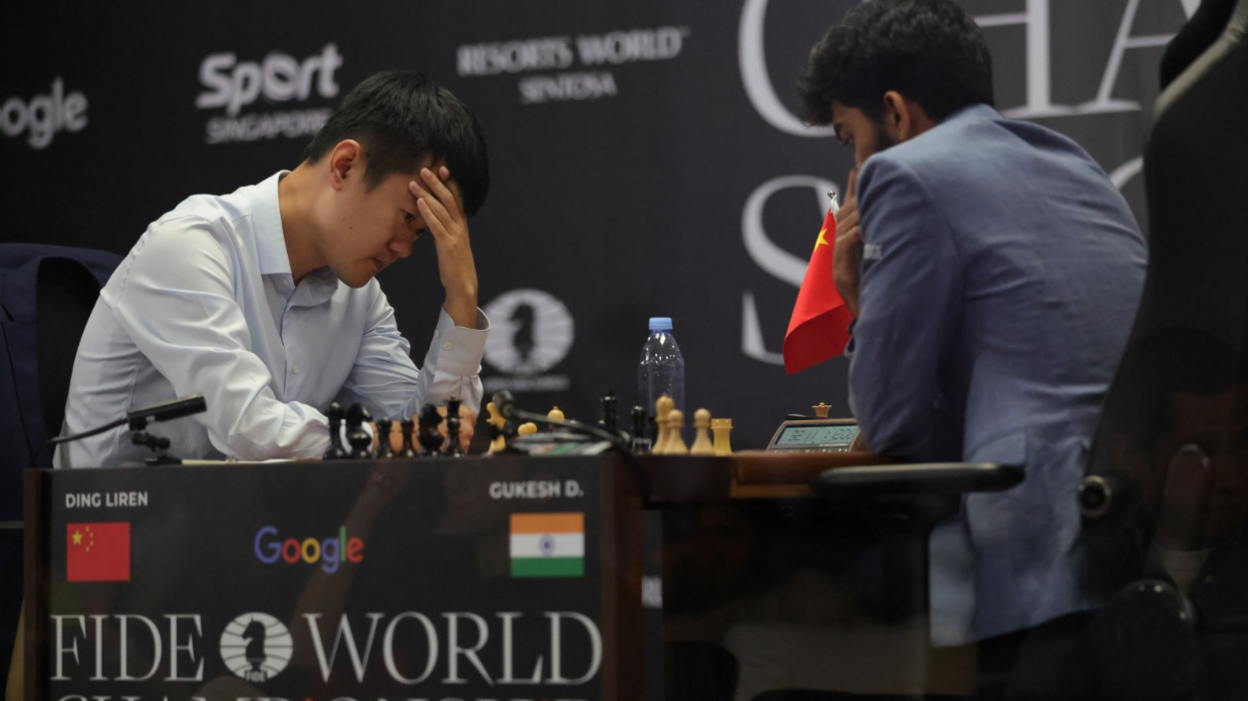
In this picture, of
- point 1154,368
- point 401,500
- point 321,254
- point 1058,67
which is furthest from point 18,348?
point 1058,67

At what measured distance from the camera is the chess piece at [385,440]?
54.0 inches

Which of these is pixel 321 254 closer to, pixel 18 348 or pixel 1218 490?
pixel 18 348

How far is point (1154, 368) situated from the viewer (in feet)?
4.15

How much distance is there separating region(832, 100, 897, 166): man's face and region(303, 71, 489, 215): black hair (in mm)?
655

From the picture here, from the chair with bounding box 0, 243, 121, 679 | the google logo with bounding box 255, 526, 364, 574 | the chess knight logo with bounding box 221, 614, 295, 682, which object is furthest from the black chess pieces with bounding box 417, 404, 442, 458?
the chair with bounding box 0, 243, 121, 679

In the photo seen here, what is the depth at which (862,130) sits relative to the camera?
1839 millimetres

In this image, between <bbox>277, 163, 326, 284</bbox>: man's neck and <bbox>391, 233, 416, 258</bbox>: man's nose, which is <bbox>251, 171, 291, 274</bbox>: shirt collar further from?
<bbox>391, 233, 416, 258</bbox>: man's nose

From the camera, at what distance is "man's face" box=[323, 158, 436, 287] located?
2137mm

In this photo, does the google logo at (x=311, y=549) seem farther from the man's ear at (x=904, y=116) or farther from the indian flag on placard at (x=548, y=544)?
the man's ear at (x=904, y=116)

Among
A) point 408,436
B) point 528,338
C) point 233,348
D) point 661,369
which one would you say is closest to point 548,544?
point 408,436

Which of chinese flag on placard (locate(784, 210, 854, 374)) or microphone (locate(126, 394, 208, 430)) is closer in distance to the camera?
microphone (locate(126, 394, 208, 430))

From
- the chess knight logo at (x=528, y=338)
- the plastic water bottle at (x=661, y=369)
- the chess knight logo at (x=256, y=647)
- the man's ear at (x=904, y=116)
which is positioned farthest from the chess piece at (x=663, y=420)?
the chess knight logo at (x=528, y=338)

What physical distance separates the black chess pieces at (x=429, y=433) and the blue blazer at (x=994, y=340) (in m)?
0.50

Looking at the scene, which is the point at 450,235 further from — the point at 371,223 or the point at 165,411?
the point at 165,411
